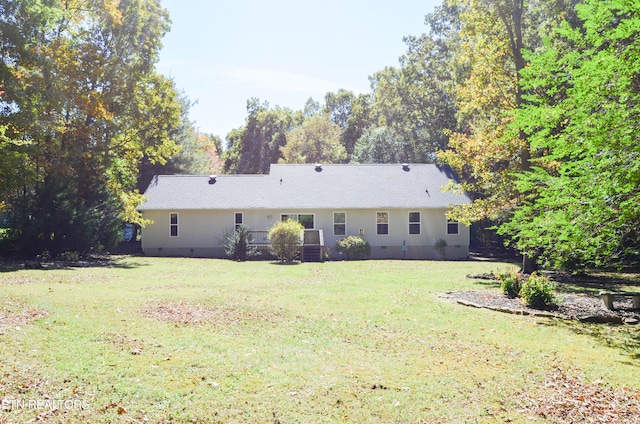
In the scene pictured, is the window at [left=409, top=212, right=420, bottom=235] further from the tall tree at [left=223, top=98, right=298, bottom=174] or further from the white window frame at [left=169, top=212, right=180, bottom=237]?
the tall tree at [left=223, top=98, right=298, bottom=174]

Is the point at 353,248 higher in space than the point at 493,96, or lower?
lower

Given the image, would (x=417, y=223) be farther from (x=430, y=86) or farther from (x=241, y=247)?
(x=430, y=86)

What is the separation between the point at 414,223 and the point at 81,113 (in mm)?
19561

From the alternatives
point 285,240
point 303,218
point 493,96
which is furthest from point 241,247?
point 493,96

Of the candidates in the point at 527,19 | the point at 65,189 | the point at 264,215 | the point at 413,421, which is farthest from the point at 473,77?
the point at 65,189

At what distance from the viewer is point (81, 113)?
87.0 ft

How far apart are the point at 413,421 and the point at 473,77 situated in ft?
58.2

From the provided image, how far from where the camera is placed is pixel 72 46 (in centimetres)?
2592

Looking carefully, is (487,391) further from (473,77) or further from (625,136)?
(473,77)

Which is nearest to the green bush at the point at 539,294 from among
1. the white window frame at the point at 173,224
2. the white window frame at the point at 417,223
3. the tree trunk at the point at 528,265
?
the tree trunk at the point at 528,265

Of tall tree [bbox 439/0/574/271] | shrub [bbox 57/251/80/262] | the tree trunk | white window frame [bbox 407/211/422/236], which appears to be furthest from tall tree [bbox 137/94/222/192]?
the tree trunk

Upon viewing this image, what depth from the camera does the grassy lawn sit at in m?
5.56

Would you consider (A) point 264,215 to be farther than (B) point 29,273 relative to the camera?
Yes

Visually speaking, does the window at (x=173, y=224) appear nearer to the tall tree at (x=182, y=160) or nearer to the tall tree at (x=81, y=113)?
the tall tree at (x=81, y=113)
